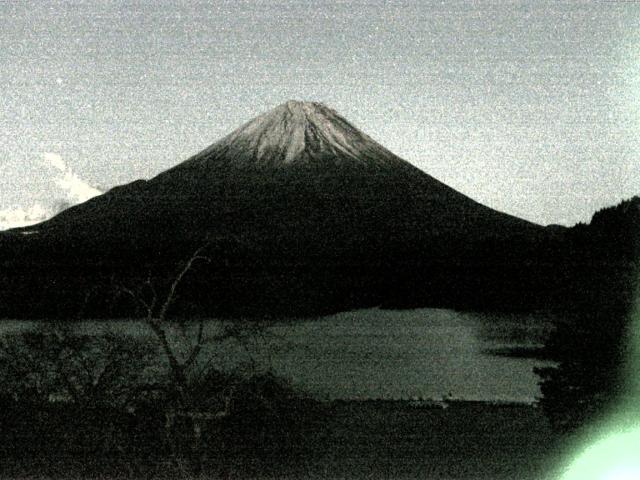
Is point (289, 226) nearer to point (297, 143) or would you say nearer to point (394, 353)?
point (297, 143)

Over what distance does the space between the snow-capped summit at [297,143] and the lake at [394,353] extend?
57.4m

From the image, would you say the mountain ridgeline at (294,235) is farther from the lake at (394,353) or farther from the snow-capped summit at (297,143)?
the lake at (394,353)

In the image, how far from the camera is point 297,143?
13575 centimetres

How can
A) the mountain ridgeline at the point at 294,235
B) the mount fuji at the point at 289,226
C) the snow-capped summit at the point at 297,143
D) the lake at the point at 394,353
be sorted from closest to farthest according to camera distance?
the lake at the point at 394,353, the mountain ridgeline at the point at 294,235, the mount fuji at the point at 289,226, the snow-capped summit at the point at 297,143

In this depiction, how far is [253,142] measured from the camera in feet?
472

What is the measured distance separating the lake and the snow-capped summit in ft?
188

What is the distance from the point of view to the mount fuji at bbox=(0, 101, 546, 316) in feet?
269

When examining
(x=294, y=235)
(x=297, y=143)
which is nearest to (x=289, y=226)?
(x=294, y=235)

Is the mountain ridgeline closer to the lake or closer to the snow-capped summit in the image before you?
the snow-capped summit

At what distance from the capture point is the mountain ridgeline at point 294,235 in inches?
3031

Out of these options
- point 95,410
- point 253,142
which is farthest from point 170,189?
point 95,410

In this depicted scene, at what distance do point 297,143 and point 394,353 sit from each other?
313 feet

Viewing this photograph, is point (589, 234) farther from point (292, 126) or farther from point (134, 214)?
point (292, 126)

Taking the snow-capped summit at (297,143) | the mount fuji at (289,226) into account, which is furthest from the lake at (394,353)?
the snow-capped summit at (297,143)
